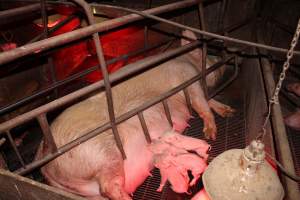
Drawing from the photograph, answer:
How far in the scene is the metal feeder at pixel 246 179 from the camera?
1.38 m

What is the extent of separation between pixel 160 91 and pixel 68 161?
1.49 meters

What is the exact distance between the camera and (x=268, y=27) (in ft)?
16.9

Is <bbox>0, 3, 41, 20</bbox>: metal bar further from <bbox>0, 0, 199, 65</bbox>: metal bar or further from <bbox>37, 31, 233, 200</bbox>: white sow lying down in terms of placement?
<bbox>0, 0, 199, 65</bbox>: metal bar

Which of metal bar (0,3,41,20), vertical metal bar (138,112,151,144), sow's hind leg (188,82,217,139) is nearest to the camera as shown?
metal bar (0,3,41,20)

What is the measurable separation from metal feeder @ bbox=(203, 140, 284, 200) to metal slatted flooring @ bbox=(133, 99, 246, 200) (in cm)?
150

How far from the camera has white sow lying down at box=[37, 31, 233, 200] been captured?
9.18 feet

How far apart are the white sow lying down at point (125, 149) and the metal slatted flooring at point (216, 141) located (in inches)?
3.0

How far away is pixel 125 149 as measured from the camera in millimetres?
3057

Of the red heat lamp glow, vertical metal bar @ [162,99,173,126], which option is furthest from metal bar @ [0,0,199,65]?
the red heat lamp glow

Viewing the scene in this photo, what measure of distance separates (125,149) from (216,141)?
4.09 ft

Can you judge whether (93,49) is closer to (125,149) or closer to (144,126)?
(144,126)

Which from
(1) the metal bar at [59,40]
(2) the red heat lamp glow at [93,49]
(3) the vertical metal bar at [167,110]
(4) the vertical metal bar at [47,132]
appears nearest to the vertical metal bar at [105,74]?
(1) the metal bar at [59,40]

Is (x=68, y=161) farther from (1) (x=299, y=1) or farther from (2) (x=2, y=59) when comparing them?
(1) (x=299, y=1)

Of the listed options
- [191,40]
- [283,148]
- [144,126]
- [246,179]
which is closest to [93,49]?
[191,40]
